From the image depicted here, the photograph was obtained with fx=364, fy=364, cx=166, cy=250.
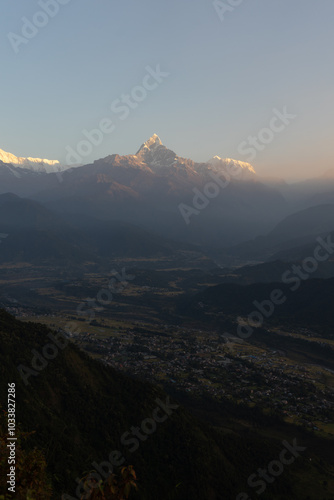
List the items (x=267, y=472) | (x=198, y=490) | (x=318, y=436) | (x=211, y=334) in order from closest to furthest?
1. (x=198, y=490)
2. (x=267, y=472)
3. (x=318, y=436)
4. (x=211, y=334)

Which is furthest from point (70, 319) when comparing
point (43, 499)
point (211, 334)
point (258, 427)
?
point (43, 499)

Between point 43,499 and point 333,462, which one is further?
point 333,462

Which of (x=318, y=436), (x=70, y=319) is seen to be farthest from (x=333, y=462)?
(x=70, y=319)

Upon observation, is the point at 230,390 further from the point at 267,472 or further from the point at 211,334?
the point at 211,334

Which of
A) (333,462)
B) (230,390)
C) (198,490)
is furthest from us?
(230,390)

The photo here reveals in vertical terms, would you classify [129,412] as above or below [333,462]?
above

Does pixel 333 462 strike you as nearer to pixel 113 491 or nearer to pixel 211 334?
pixel 113 491

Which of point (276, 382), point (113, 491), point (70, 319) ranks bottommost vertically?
point (70, 319)
